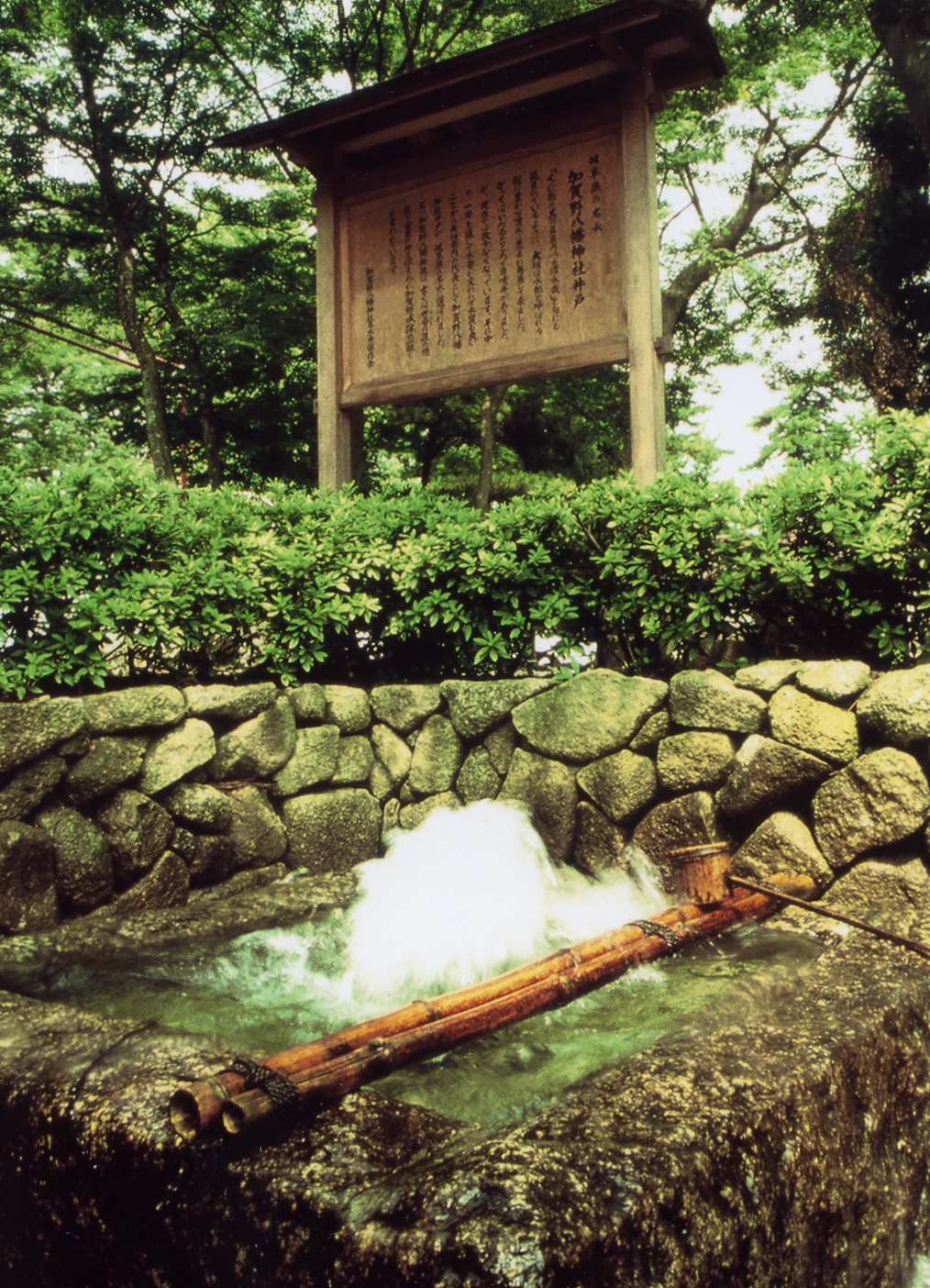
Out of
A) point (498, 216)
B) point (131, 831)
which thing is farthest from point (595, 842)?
point (498, 216)

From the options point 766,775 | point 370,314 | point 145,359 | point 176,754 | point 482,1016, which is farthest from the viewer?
point 145,359

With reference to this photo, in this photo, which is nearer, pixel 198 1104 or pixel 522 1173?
pixel 522 1173

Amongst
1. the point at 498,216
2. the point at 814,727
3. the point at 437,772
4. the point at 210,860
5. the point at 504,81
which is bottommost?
the point at 210,860

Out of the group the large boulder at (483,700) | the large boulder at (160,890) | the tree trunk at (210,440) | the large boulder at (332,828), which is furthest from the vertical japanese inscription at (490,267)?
the tree trunk at (210,440)

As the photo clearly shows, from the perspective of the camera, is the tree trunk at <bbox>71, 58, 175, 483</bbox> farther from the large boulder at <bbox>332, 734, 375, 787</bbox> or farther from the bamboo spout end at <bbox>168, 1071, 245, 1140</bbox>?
the bamboo spout end at <bbox>168, 1071, 245, 1140</bbox>

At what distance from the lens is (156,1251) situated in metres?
2.25

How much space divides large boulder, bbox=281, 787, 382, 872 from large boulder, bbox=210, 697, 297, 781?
27 centimetres

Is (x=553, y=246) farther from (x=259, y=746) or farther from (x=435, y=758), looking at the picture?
(x=259, y=746)

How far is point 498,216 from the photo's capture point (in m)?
6.53

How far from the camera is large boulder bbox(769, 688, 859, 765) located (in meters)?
4.26

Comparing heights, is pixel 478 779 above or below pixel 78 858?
above

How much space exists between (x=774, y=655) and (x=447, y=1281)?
397cm

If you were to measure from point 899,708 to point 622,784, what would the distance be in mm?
1367

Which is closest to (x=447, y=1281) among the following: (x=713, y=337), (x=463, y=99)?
(x=463, y=99)
